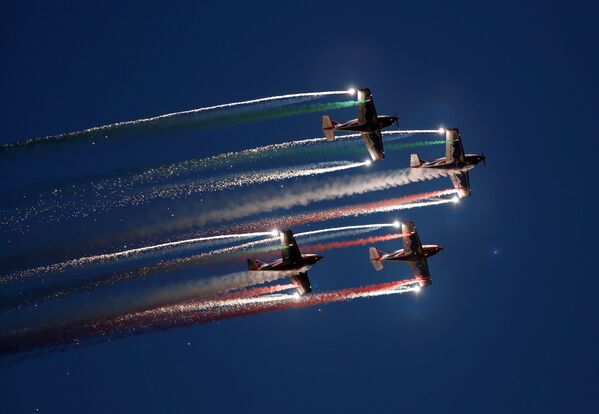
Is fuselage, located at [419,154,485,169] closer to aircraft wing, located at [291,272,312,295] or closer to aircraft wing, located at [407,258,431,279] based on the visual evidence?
aircraft wing, located at [407,258,431,279]

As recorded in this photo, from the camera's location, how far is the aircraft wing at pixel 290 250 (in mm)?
65500

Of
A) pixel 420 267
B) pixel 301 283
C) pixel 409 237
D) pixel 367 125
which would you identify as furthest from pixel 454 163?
pixel 301 283

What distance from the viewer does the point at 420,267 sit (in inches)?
2820

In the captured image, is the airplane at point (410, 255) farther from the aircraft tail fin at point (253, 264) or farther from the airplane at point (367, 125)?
the aircraft tail fin at point (253, 264)

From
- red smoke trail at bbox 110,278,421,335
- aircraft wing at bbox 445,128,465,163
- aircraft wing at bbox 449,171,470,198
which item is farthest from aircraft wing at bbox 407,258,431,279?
aircraft wing at bbox 445,128,465,163

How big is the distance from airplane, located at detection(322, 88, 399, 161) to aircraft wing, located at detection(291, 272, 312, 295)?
873 centimetres

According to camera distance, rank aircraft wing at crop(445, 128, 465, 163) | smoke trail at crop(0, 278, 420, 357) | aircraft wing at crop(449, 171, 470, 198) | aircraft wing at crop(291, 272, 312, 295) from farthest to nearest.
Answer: aircraft wing at crop(449, 171, 470, 198), aircraft wing at crop(445, 128, 465, 163), aircraft wing at crop(291, 272, 312, 295), smoke trail at crop(0, 278, 420, 357)

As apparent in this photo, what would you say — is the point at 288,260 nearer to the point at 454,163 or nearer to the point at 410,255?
the point at 410,255

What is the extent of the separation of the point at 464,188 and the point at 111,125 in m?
23.1

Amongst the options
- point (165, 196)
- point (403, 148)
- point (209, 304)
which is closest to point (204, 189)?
point (165, 196)

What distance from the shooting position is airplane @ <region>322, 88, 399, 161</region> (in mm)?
69562

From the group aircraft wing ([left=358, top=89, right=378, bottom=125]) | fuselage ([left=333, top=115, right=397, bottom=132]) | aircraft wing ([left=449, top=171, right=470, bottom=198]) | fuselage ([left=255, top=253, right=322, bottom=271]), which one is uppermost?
aircraft wing ([left=358, top=89, right=378, bottom=125])

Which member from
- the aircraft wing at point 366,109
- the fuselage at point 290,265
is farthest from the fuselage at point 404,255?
the aircraft wing at point 366,109

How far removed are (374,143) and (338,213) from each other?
5.51m
